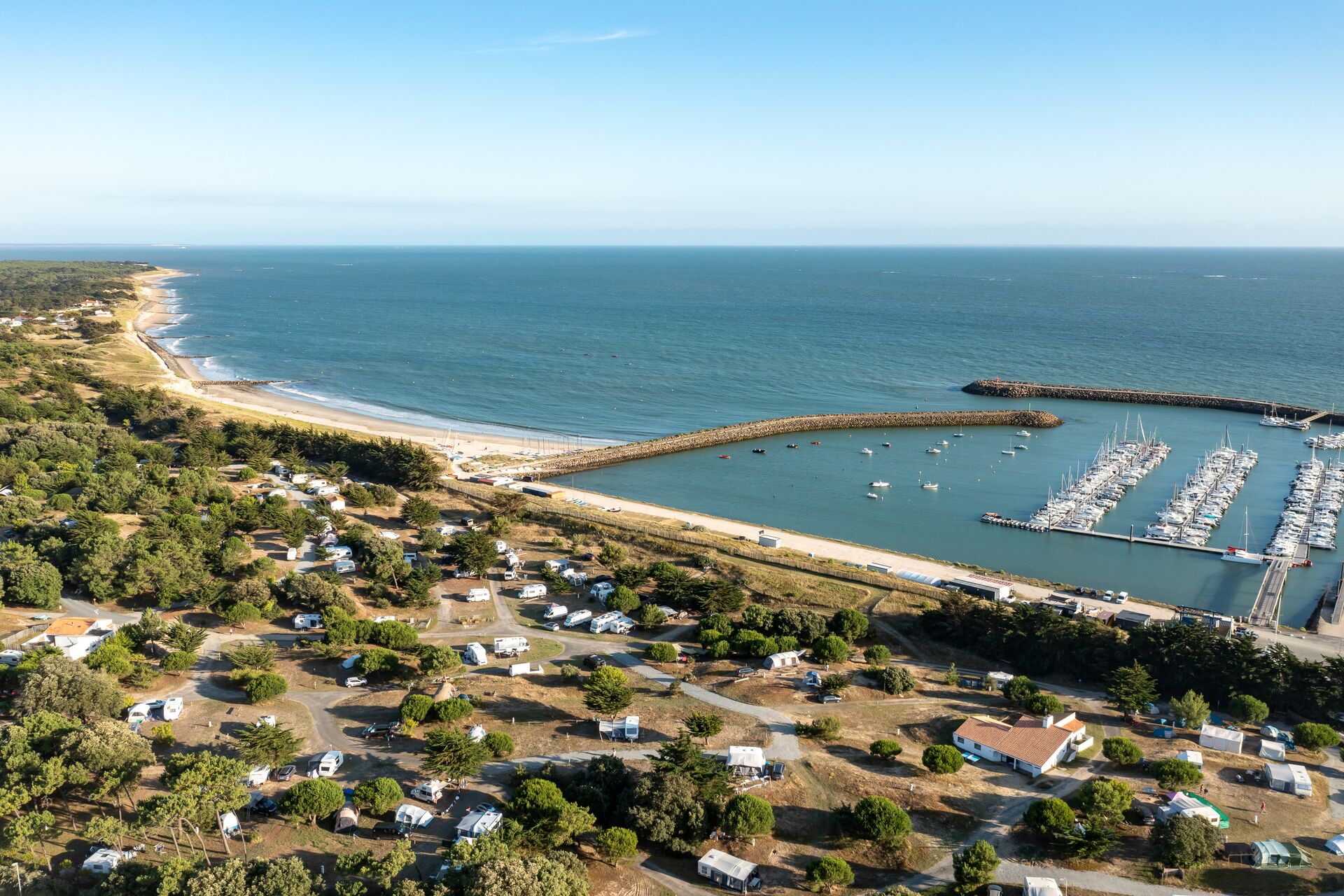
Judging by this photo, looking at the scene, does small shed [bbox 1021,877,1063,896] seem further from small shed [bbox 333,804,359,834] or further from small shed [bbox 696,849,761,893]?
small shed [bbox 333,804,359,834]

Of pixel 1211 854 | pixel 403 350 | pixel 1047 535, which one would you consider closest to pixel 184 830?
pixel 1211 854

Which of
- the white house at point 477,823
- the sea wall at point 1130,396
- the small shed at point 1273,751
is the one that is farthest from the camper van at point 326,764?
the sea wall at point 1130,396

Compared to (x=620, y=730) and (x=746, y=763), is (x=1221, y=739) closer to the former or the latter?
(x=746, y=763)

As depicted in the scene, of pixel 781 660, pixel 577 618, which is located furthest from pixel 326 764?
pixel 781 660

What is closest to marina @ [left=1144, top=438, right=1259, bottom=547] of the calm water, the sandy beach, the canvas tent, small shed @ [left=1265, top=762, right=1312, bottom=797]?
the calm water

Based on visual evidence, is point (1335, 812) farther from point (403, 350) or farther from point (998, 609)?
point (403, 350)
